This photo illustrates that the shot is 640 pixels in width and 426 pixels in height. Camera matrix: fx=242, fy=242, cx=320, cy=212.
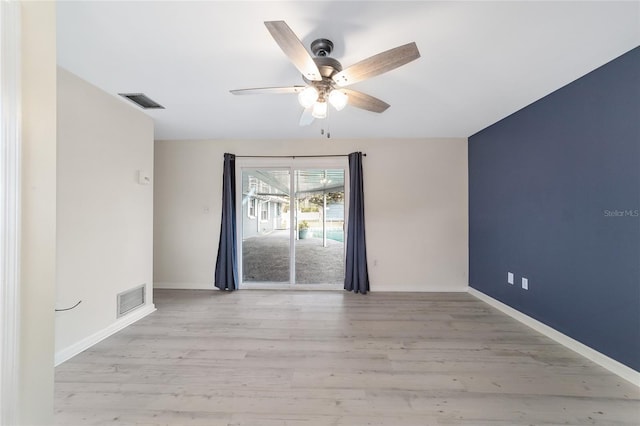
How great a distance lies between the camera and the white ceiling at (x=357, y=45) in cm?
142

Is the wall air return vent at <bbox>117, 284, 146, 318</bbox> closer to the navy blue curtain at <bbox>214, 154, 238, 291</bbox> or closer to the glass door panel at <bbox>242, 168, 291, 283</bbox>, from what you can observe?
the navy blue curtain at <bbox>214, 154, 238, 291</bbox>

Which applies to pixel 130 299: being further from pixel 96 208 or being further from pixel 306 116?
pixel 306 116

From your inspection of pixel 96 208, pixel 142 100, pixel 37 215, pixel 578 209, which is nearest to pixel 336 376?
pixel 37 215

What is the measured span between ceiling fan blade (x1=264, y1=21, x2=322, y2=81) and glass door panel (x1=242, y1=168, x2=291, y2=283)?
2506 mm

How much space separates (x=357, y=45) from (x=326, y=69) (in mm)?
322

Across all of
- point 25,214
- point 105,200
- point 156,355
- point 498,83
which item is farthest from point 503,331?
point 105,200

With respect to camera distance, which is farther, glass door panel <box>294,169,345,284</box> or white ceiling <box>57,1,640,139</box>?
glass door panel <box>294,169,345,284</box>

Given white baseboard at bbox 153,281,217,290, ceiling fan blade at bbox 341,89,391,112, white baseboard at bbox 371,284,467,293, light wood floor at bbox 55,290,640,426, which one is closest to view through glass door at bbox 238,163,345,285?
white baseboard at bbox 153,281,217,290

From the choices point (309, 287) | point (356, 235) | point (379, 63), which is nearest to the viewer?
point (379, 63)

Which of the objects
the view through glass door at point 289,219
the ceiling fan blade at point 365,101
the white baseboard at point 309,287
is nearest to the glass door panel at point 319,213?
the view through glass door at point 289,219

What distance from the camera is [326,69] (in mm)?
1593

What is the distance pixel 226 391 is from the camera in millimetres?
1703

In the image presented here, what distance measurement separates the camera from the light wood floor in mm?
1521

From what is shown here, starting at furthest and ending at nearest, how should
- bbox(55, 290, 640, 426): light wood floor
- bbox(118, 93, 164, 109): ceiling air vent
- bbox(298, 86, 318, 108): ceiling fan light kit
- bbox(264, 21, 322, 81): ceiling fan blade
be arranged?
bbox(118, 93, 164, 109): ceiling air vent, bbox(298, 86, 318, 108): ceiling fan light kit, bbox(55, 290, 640, 426): light wood floor, bbox(264, 21, 322, 81): ceiling fan blade
